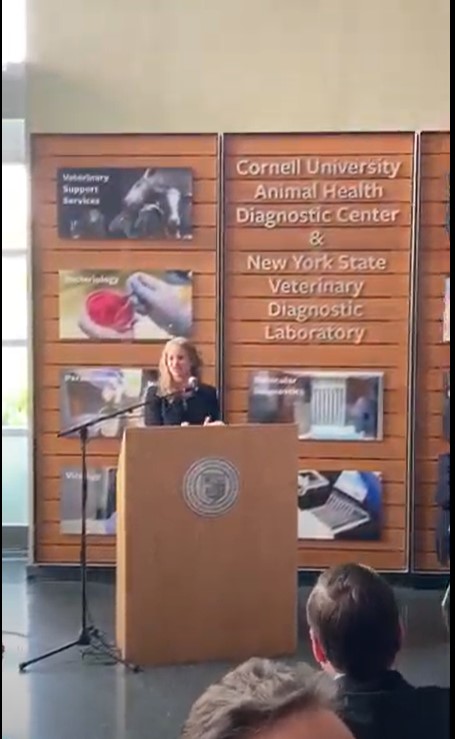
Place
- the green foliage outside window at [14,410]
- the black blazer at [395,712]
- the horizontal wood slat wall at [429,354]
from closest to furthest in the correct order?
the green foliage outside window at [14,410]
the black blazer at [395,712]
the horizontal wood slat wall at [429,354]

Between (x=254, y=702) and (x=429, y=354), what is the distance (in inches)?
123

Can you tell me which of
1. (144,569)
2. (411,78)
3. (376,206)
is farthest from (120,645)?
(411,78)

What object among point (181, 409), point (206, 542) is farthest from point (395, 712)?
point (181, 409)

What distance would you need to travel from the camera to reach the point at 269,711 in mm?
879

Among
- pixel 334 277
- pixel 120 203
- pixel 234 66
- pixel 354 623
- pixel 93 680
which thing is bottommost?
pixel 93 680

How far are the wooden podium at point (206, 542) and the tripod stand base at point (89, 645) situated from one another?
0.04 metres

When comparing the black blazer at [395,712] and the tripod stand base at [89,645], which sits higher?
the black blazer at [395,712]

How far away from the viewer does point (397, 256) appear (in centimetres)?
390

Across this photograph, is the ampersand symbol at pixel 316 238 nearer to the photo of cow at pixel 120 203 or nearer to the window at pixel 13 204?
the photo of cow at pixel 120 203

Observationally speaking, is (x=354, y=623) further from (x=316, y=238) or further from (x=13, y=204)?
(x=316, y=238)

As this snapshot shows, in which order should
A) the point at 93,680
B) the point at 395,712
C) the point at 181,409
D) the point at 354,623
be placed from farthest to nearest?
1. the point at 181,409
2. the point at 93,680
3. the point at 354,623
4. the point at 395,712

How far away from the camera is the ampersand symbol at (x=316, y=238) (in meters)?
3.90

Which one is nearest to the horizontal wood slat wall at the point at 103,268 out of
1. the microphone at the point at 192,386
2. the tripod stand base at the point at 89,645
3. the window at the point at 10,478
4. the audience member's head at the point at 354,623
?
the tripod stand base at the point at 89,645

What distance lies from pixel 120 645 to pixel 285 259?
4.98 feet
